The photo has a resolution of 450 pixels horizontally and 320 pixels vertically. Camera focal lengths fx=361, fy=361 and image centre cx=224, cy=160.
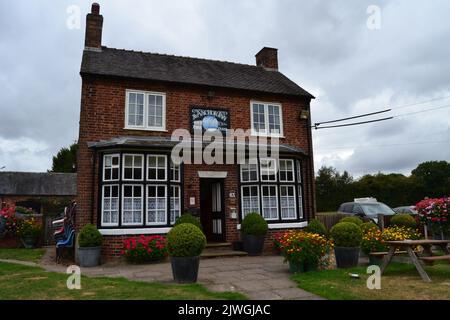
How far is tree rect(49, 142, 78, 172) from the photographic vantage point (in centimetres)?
5112

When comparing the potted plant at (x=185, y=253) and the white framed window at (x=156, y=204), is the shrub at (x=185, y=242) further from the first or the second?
the white framed window at (x=156, y=204)

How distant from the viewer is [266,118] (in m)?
14.4

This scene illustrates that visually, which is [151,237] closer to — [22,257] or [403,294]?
[22,257]

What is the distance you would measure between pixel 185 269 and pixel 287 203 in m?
6.77

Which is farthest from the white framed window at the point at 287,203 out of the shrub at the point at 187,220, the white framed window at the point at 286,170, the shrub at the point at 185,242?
the shrub at the point at 185,242

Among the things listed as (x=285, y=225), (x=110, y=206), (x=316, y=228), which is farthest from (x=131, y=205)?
(x=316, y=228)

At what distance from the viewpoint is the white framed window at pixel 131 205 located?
36.8 ft

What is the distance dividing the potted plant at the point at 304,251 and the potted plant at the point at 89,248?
214 inches

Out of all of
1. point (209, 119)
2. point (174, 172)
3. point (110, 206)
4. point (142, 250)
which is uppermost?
point (209, 119)

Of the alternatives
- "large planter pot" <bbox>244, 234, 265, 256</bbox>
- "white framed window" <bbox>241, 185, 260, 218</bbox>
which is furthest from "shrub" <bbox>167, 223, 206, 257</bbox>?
"white framed window" <bbox>241, 185, 260, 218</bbox>

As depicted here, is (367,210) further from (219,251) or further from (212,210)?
(219,251)

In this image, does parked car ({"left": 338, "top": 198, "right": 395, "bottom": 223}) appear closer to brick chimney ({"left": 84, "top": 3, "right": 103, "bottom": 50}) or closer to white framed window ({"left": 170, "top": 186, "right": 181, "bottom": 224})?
white framed window ({"left": 170, "top": 186, "right": 181, "bottom": 224})

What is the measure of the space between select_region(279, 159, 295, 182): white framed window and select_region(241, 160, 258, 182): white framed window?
0.96 m
